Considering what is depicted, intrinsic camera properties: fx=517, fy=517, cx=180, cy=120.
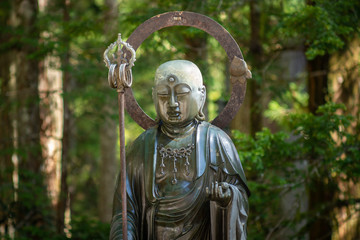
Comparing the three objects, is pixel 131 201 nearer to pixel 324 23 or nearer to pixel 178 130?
pixel 178 130

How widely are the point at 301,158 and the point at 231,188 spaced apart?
3641 millimetres

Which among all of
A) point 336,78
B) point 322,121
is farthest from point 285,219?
point 336,78

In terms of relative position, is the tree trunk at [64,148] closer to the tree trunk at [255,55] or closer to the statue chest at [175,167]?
the tree trunk at [255,55]

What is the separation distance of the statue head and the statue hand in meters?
0.71

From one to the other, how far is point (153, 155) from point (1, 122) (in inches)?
295

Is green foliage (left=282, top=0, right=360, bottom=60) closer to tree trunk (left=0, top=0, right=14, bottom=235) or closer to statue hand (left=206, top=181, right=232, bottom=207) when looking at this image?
statue hand (left=206, top=181, right=232, bottom=207)

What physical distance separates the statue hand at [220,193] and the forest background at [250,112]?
257 centimetres

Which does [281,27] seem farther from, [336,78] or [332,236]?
[332,236]

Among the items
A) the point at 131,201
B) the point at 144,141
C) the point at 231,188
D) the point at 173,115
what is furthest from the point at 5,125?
the point at 231,188

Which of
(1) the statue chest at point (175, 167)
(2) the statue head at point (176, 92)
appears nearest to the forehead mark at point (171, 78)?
(2) the statue head at point (176, 92)

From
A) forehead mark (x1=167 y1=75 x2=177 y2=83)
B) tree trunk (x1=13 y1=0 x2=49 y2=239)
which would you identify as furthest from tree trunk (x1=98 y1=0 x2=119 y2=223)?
forehead mark (x1=167 y1=75 x2=177 y2=83)

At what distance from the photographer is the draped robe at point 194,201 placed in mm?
4129

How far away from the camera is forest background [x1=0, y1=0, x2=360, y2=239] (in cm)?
720

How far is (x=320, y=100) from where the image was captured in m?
8.32
